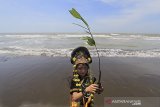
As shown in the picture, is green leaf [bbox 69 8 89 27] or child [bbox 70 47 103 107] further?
child [bbox 70 47 103 107]

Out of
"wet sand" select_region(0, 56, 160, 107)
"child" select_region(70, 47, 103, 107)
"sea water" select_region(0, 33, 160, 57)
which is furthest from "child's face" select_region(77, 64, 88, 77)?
"sea water" select_region(0, 33, 160, 57)

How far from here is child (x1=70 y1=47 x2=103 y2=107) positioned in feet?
9.20

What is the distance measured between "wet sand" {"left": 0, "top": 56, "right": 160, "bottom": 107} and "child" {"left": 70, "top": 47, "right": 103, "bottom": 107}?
151 inches

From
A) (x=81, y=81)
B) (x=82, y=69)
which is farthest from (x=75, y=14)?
(x=81, y=81)

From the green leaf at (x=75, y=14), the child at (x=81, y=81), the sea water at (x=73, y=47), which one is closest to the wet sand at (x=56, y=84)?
the child at (x=81, y=81)

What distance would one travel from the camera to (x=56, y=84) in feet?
27.2

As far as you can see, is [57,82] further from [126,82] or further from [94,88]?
[94,88]

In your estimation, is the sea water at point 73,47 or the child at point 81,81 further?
the sea water at point 73,47

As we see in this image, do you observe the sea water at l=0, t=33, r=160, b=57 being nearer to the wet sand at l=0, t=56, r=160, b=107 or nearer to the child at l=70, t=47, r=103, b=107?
the wet sand at l=0, t=56, r=160, b=107

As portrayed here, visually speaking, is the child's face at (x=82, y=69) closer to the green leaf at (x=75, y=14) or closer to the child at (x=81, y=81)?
the child at (x=81, y=81)

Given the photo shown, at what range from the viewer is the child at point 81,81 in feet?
9.20

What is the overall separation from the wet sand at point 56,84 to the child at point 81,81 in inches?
151

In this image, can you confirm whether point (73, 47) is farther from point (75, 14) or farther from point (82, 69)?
point (75, 14)

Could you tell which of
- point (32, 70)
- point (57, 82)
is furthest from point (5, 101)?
point (32, 70)
